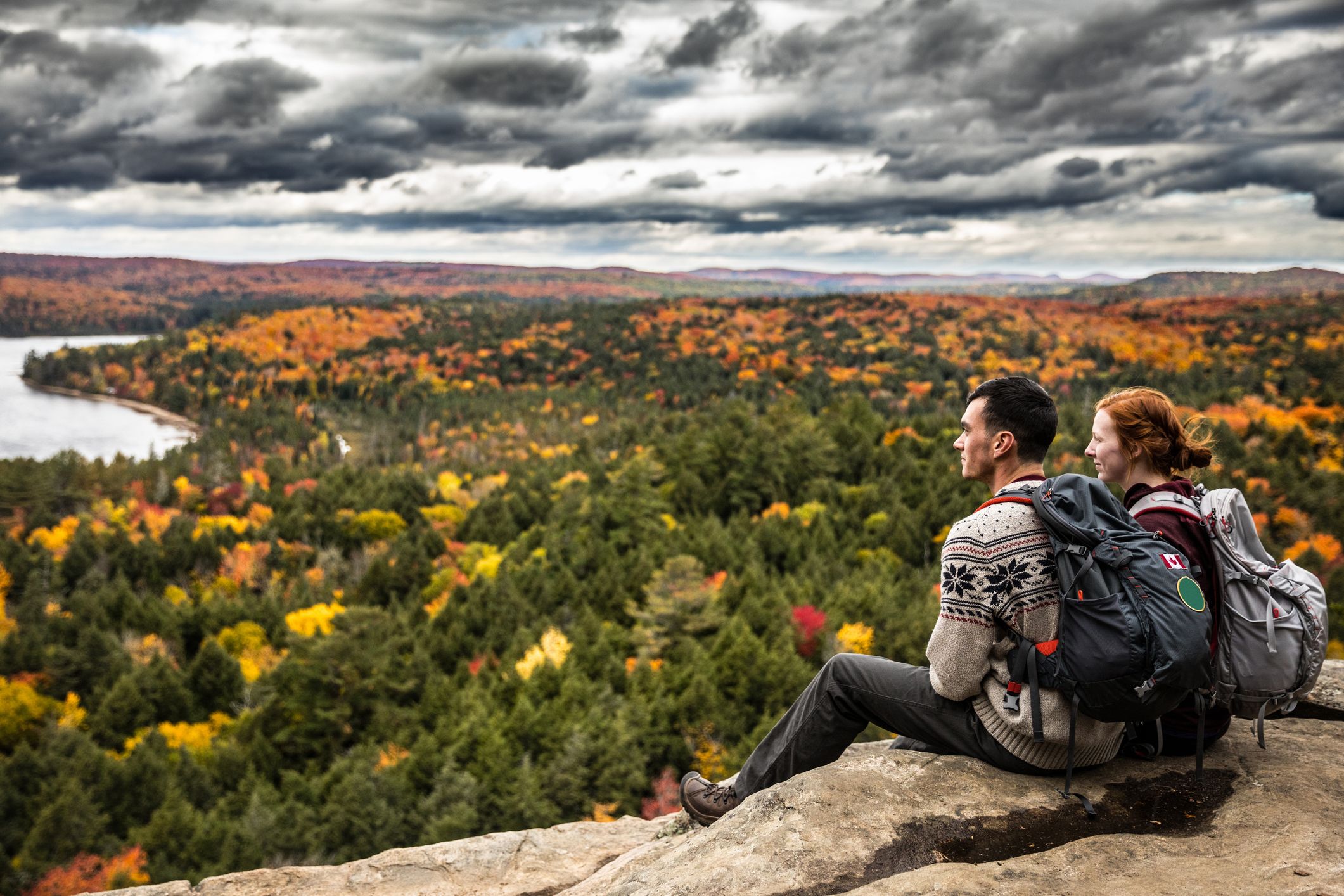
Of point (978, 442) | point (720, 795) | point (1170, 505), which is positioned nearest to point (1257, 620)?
point (1170, 505)

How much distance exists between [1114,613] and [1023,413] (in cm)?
143

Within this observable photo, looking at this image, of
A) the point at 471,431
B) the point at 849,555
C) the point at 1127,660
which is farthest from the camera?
the point at 471,431

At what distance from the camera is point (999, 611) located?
558cm

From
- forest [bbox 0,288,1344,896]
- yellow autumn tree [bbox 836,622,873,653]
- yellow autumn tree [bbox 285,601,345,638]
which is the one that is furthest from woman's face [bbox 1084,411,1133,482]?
yellow autumn tree [bbox 285,601,345,638]

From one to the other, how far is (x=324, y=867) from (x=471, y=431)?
581 feet

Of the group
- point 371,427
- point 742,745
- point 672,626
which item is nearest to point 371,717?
point 672,626

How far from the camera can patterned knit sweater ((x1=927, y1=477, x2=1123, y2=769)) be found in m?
5.48

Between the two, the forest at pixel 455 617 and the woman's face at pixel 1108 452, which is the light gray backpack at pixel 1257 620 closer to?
the woman's face at pixel 1108 452

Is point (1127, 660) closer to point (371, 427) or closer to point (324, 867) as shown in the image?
point (324, 867)

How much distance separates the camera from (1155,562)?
5.30 meters

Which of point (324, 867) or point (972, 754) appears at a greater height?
point (972, 754)

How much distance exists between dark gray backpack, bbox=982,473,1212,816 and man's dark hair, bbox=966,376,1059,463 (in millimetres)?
396

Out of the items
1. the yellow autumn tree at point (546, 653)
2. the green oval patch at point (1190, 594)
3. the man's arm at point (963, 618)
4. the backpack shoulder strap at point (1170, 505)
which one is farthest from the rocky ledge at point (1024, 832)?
the yellow autumn tree at point (546, 653)

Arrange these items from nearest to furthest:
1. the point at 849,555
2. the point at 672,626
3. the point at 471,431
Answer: the point at 672,626, the point at 849,555, the point at 471,431
